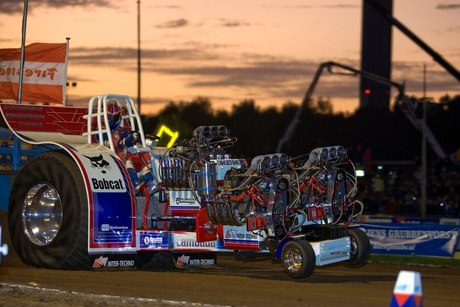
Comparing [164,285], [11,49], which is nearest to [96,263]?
[164,285]

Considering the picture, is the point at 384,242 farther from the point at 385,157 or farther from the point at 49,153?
the point at 385,157

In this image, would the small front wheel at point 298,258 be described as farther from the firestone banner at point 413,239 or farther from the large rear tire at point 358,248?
the firestone banner at point 413,239

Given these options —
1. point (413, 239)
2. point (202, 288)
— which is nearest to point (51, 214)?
point (202, 288)

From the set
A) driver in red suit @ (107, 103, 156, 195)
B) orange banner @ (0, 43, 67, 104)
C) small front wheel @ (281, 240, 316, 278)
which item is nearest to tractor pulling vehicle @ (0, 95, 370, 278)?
small front wheel @ (281, 240, 316, 278)

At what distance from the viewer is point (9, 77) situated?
65.3 feet

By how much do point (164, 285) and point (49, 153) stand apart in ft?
10.4

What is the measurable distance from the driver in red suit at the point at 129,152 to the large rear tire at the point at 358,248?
322cm

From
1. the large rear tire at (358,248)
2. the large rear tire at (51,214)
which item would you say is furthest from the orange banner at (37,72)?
the large rear tire at (358,248)

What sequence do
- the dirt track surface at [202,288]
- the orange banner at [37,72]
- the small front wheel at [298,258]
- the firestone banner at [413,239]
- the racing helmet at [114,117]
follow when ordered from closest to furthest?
1. the dirt track surface at [202,288]
2. the small front wheel at [298,258]
3. the racing helmet at [114,117]
4. the firestone banner at [413,239]
5. the orange banner at [37,72]

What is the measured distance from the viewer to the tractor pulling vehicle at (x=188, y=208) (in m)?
10.5

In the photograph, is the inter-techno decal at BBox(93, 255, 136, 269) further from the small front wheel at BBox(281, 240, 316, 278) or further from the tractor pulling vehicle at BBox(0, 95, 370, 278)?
the small front wheel at BBox(281, 240, 316, 278)

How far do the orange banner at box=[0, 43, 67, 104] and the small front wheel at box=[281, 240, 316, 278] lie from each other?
425 inches

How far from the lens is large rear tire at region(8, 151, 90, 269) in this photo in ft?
36.4

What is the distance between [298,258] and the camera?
1033 cm
